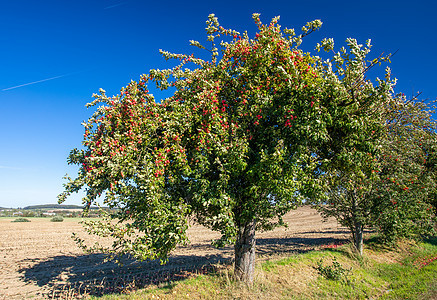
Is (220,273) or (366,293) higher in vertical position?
(220,273)

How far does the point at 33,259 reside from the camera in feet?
71.4

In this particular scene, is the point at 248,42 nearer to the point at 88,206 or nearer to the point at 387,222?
the point at 88,206

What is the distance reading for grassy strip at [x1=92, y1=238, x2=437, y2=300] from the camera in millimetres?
10945

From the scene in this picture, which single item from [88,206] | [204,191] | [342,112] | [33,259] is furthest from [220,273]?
[33,259]

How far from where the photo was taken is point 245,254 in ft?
39.0

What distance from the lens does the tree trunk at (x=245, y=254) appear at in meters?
11.7

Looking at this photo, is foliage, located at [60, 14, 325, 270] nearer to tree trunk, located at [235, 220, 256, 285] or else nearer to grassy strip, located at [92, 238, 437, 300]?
tree trunk, located at [235, 220, 256, 285]

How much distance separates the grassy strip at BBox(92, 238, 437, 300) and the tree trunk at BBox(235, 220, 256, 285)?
1.43ft

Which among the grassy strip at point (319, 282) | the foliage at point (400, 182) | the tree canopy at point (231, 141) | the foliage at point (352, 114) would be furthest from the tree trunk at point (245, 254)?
the foliage at point (400, 182)

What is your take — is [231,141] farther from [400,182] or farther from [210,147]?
[400,182]

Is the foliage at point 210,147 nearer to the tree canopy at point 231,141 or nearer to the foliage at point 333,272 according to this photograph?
the tree canopy at point 231,141

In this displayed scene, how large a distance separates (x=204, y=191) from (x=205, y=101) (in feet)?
11.9

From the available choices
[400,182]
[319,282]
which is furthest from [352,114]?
[400,182]

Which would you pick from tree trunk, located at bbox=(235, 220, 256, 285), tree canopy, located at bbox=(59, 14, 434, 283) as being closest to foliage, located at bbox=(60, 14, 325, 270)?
tree canopy, located at bbox=(59, 14, 434, 283)
